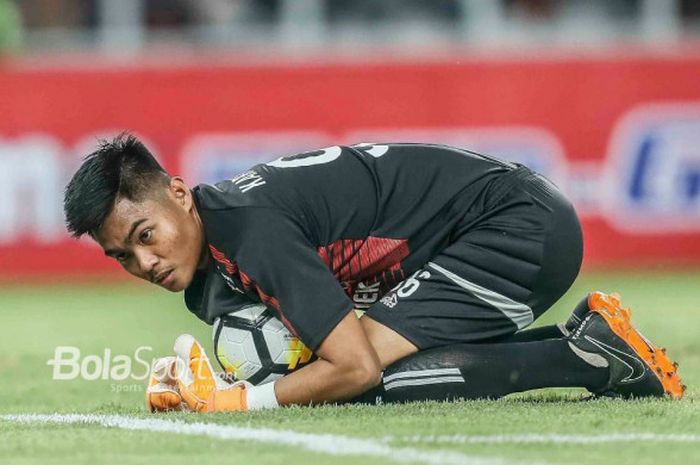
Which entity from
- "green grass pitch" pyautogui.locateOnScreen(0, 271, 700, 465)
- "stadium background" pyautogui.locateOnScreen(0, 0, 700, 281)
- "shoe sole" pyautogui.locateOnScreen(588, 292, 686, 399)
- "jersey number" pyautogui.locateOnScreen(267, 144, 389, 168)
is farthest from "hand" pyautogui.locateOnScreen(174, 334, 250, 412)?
"stadium background" pyautogui.locateOnScreen(0, 0, 700, 281)

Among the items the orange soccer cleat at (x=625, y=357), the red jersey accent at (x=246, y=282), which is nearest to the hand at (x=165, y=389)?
the red jersey accent at (x=246, y=282)

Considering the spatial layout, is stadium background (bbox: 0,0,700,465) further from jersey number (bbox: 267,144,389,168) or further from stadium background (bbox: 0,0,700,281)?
jersey number (bbox: 267,144,389,168)

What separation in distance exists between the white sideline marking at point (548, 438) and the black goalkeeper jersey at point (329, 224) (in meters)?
0.62

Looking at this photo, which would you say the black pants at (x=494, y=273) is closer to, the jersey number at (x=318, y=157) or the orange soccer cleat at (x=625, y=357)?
the orange soccer cleat at (x=625, y=357)

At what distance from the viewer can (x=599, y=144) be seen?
12.3 metres

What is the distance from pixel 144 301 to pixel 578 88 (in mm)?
3923

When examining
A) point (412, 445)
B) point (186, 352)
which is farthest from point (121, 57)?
point (412, 445)

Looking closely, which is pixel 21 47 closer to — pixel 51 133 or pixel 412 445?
pixel 51 133

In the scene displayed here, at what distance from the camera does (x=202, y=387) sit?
17.9 feet

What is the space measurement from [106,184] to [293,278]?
2.34ft

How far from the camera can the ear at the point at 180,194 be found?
5363 mm

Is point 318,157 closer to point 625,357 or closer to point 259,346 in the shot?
point 259,346

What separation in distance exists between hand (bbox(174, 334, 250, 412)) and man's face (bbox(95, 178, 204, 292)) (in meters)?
0.29

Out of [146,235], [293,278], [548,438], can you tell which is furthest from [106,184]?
[548,438]
